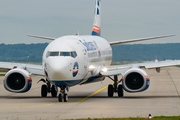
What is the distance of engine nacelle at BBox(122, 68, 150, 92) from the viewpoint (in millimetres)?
25984

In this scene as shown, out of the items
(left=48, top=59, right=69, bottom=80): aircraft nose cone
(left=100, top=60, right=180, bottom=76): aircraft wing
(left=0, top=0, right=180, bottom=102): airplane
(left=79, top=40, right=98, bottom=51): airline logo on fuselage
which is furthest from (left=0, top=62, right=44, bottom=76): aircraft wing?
(left=48, top=59, right=69, bottom=80): aircraft nose cone

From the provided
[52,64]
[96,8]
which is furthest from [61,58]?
[96,8]

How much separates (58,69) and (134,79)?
635 centimetres

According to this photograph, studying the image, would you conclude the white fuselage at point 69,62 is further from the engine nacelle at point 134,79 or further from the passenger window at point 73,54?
the engine nacelle at point 134,79

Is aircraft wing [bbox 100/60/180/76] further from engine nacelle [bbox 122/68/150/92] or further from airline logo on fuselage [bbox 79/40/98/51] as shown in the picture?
airline logo on fuselage [bbox 79/40/98/51]

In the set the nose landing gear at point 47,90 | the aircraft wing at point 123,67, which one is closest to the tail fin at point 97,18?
the aircraft wing at point 123,67

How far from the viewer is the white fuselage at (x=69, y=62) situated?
22516 mm

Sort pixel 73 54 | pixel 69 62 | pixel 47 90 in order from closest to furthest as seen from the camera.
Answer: pixel 69 62 → pixel 73 54 → pixel 47 90

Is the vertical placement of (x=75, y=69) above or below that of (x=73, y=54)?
below

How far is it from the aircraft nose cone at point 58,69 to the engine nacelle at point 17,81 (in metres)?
4.08

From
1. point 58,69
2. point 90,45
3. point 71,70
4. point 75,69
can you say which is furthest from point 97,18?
point 58,69

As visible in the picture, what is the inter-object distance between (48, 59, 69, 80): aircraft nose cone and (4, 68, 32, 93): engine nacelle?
13.4ft

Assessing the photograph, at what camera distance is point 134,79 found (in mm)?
26469

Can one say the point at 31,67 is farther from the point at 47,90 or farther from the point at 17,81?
the point at 47,90
